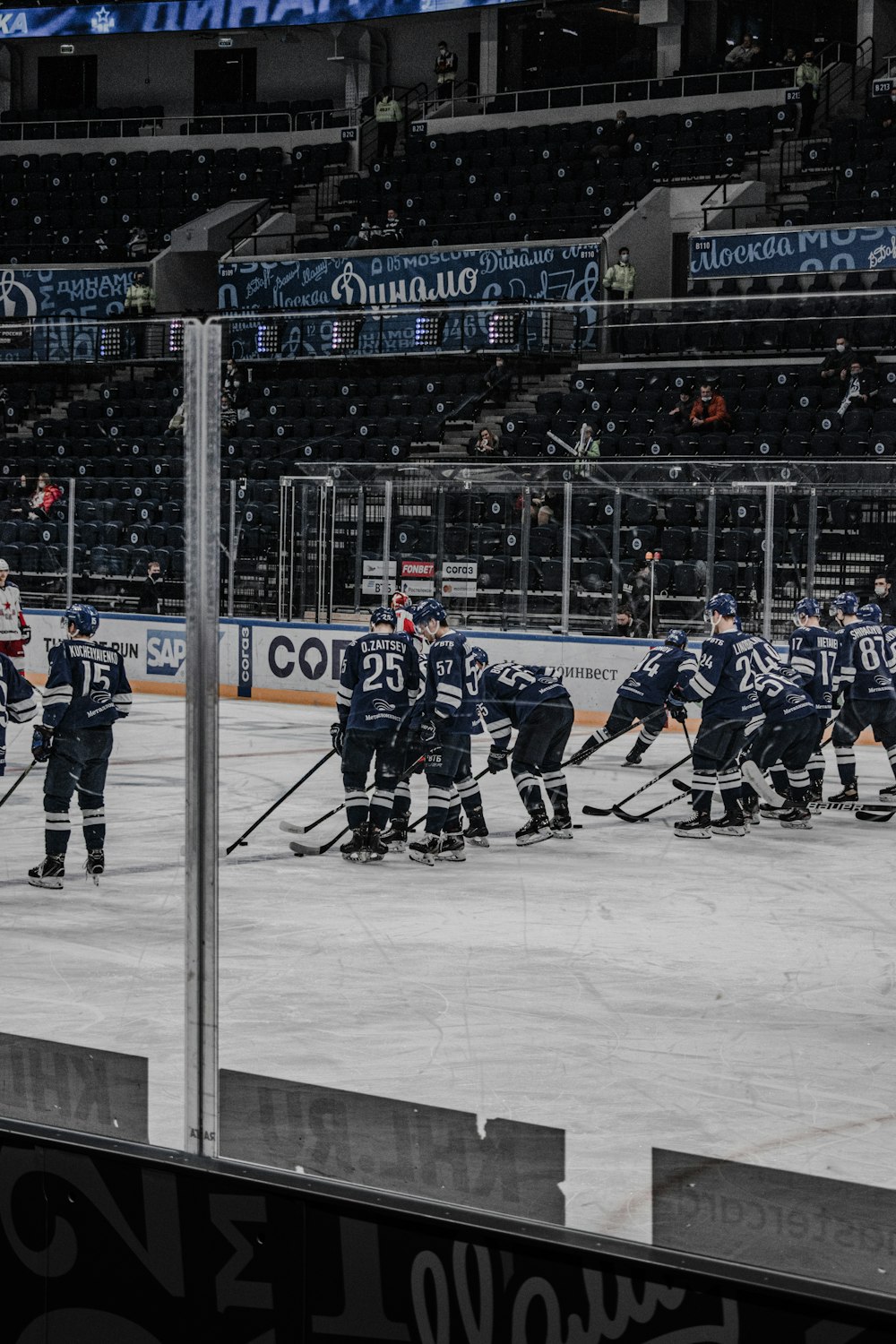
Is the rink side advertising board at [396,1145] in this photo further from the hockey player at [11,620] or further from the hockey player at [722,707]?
the hockey player at [722,707]

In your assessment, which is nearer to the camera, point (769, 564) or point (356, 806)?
point (356, 806)

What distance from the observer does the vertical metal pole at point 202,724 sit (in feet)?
8.11

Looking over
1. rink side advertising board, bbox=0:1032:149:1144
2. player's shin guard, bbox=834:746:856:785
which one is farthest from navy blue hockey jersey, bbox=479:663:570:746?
rink side advertising board, bbox=0:1032:149:1144

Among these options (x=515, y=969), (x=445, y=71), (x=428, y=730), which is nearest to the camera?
(x=515, y=969)

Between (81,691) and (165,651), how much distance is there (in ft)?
9.14

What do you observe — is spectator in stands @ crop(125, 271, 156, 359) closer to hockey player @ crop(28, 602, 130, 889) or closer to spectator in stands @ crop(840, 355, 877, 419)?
spectator in stands @ crop(840, 355, 877, 419)

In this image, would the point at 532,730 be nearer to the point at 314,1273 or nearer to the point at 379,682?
the point at 379,682

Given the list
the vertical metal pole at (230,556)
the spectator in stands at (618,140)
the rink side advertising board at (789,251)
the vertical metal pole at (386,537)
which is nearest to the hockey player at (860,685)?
the vertical metal pole at (386,537)

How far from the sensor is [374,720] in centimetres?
797

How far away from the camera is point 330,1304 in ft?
7.98

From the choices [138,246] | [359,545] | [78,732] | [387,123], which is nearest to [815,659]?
[359,545]

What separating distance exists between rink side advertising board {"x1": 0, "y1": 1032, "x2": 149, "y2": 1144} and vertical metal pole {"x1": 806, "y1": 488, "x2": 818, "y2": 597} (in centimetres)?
661

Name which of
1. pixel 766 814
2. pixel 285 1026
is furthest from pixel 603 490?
pixel 285 1026

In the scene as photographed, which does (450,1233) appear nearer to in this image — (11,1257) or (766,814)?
(11,1257)
